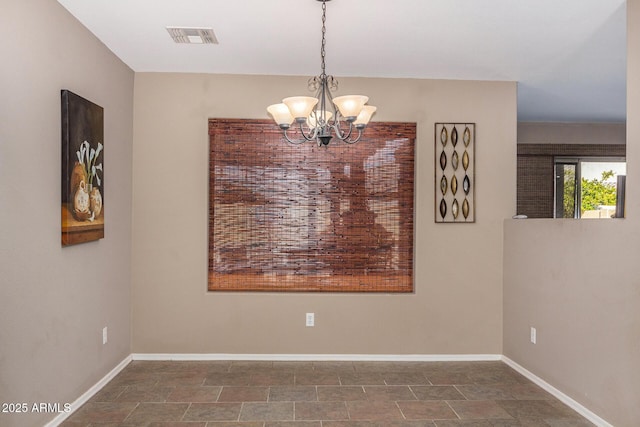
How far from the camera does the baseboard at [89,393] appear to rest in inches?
113

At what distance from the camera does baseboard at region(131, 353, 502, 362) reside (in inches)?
163

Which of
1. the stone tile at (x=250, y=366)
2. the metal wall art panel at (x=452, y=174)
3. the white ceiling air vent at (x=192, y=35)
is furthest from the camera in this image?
the metal wall art panel at (x=452, y=174)

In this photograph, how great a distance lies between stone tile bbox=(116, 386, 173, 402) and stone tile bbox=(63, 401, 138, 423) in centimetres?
9

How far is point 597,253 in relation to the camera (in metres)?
2.97

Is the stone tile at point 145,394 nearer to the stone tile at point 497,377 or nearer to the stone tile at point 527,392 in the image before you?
the stone tile at point 497,377

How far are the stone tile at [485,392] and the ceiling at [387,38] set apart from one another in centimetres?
252

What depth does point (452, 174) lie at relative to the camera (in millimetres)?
4262

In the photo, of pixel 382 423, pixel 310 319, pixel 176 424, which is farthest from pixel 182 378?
pixel 382 423

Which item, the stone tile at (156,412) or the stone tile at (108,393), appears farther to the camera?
the stone tile at (108,393)

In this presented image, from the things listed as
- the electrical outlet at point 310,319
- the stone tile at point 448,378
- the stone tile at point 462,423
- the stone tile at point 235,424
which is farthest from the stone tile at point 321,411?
the electrical outlet at point 310,319

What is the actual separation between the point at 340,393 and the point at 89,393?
68.9 inches

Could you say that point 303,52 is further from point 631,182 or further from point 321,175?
point 631,182

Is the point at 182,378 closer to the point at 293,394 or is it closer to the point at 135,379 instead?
the point at 135,379

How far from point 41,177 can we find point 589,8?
3.34 metres
